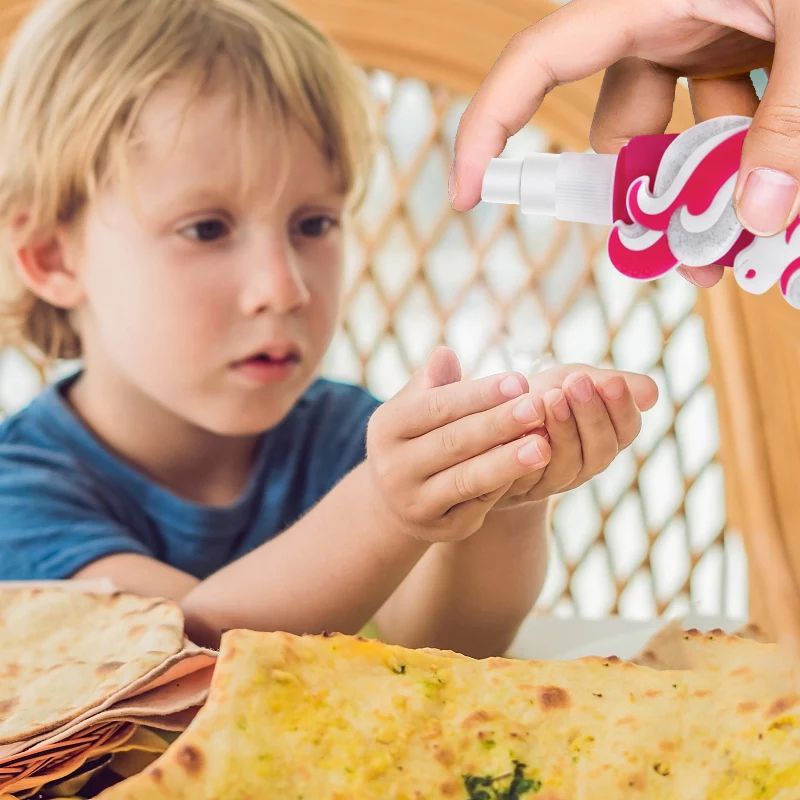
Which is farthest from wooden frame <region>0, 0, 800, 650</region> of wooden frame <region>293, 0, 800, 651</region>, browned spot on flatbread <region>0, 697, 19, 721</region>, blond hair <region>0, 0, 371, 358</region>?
browned spot on flatbread <region>0, 697, 19, 721</region>

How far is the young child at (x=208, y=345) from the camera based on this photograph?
14.9 inches

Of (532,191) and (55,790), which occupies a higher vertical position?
(532,191)

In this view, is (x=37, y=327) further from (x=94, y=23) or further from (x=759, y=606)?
(x=759, y=606)

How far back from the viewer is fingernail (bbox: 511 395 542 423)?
0.27 metres

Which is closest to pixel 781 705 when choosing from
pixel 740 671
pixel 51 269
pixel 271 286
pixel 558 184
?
pixel 740 671

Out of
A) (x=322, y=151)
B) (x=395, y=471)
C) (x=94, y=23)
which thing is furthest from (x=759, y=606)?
(x=94, y=23)

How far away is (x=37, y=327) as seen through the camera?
598mm

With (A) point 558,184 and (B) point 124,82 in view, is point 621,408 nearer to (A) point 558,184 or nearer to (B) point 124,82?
(A) point 558,184

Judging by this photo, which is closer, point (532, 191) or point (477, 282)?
point (532, 191)

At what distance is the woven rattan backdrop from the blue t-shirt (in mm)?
96

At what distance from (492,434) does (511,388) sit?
0.04ft

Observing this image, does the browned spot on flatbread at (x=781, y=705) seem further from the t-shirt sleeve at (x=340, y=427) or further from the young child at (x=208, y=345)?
the t-shirt sleeve at (x=340, y=427)

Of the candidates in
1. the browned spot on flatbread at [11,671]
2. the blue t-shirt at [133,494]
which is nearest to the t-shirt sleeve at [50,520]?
the blue t-shirt at [133,494]

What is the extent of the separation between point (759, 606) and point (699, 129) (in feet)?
0.66
